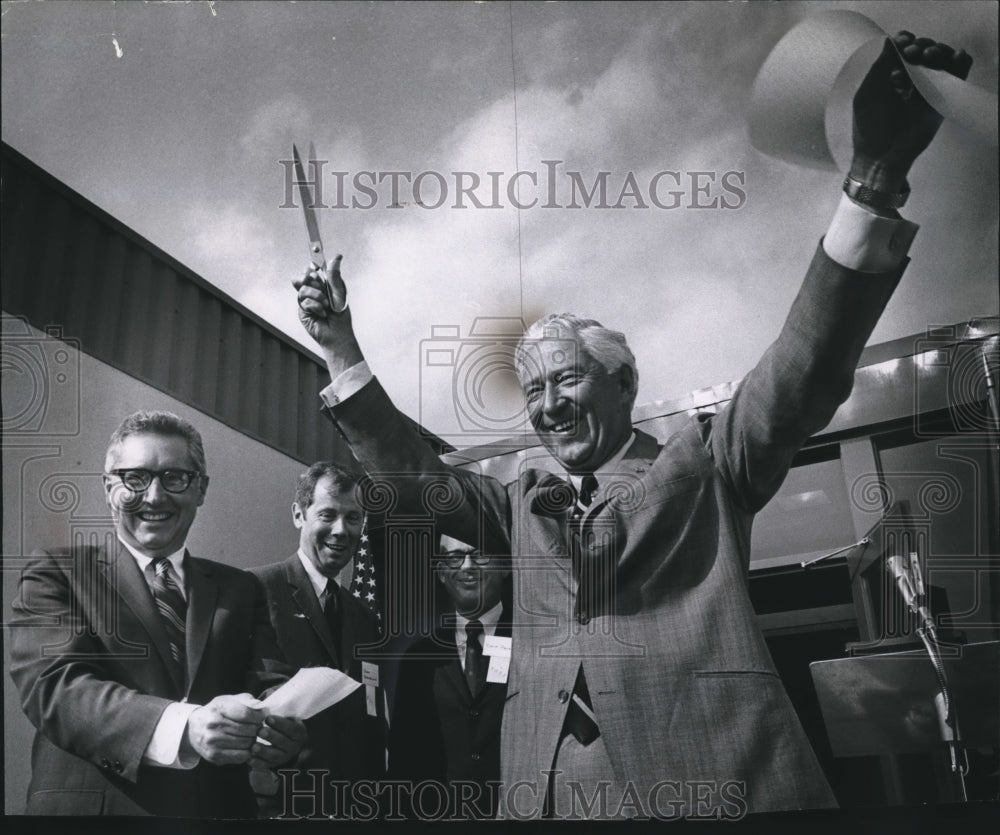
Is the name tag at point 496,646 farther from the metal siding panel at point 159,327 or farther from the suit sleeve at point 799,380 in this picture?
the metal siding panel at point 159,327

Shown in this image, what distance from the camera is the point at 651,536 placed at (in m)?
3.05

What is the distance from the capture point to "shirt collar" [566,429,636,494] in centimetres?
315

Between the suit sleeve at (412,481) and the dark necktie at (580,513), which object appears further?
the suit sleeve at (412,481)

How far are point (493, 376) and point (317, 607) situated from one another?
0.87 m

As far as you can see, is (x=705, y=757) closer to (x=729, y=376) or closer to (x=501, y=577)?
(x=501, y=577)

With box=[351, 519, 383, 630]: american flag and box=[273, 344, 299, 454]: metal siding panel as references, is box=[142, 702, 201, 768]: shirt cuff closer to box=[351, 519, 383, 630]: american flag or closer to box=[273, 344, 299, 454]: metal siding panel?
box=[351, 519, 383, 630]: american flag

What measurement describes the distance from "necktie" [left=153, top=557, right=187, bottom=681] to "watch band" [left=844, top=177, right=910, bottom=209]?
2275 millimetres

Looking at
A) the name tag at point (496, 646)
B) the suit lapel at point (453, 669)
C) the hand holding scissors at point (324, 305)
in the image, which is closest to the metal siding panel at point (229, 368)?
the hand holding scissors at point (324, 305)

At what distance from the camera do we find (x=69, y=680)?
314 centimetres

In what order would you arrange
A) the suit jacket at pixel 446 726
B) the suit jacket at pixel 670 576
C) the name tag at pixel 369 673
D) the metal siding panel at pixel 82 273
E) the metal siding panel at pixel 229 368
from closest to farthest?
the suit jacket at pixel 670 576 < the suit jacket at pixel 446 726 < the name tag at pixel 369 673 < the metal siding panel at pixel 229 368 < the metal siding panel at pixel 82 273

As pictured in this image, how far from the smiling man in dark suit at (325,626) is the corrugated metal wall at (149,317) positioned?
0.17 metres

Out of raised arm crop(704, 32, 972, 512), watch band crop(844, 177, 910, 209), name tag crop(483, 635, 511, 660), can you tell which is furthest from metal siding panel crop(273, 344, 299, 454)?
watch band crop(844, 177, 910, 209)

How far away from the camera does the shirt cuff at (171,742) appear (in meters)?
3.04

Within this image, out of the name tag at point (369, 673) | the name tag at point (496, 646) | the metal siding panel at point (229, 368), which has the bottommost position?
the name tag at point (369, 673)
